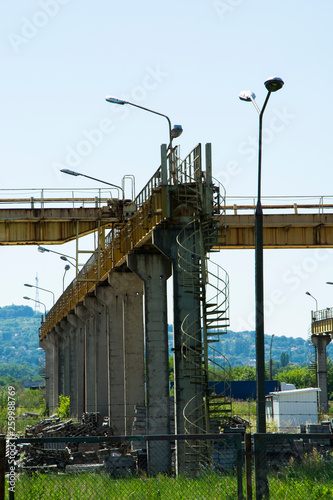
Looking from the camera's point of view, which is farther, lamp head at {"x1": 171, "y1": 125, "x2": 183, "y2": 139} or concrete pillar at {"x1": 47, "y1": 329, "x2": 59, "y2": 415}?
concrete pillar at {"x1": 47, "y1": 329, "x2": 59, "y2": 415}

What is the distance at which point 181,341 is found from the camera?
69.3 feet

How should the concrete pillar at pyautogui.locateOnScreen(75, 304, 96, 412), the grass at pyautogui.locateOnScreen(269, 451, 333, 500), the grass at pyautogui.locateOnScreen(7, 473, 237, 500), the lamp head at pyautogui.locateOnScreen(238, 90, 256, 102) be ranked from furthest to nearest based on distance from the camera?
the concrete pillar at pyautogui.locateOnScreen(75, 304, 96, 412) → the lamp head at pyautogui.locateOnScreen(238, 90, 256, 102) → the grass at pyautogui.locateOnScreen(7, 473, 237, 500) → the grass at pyautogui.locateOnScreen(269, 451, 333, 500)

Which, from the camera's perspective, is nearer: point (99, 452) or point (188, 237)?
point (188, 237)

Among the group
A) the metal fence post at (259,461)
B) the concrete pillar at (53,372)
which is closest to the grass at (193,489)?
the metal fence post at (259,461)

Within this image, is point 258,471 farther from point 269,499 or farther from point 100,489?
point 100,489

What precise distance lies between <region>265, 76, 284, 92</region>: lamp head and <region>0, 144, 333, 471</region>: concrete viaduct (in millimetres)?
6616

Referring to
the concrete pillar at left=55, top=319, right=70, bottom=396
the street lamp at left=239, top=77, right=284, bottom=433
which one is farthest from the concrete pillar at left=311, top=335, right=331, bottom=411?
the street lamp at left=239, top=77, right=284, bottom=433

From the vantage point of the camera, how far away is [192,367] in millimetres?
20922

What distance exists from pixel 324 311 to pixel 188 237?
122 ft

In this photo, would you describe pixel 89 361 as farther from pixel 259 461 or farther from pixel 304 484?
pixel 259 461

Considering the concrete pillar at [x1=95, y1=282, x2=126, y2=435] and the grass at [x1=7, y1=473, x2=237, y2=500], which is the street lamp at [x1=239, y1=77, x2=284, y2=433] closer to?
the grass at [x1=7, y1=473, x2=237, y2=500]

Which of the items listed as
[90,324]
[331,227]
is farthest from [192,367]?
[90,324]

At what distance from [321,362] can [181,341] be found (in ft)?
128

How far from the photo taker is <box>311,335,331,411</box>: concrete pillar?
56469 millimetres
